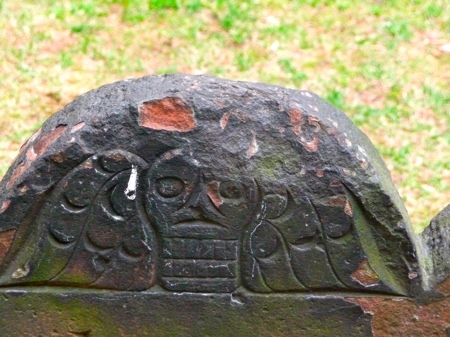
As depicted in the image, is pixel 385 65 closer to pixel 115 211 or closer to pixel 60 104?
pixel 60 104

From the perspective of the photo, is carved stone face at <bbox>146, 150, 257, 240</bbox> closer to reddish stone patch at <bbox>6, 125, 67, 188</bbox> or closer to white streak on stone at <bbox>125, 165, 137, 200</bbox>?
white streak on stone at <bbox>125, 165, 137, 200</bbox>

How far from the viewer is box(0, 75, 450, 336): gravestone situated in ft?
8.54

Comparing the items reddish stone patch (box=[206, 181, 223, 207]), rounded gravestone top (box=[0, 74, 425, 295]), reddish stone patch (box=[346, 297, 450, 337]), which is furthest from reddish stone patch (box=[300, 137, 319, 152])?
reddish stone patch (box=[346, 297, 450, 337])

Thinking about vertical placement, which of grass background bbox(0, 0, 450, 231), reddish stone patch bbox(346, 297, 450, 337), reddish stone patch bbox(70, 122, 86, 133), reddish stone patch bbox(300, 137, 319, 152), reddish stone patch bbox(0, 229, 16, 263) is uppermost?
grass background bbox(0, 0, 450, 231)

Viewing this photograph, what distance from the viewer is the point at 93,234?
8.82 feet

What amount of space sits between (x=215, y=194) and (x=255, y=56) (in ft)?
11.1

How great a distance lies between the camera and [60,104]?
547 centimetres

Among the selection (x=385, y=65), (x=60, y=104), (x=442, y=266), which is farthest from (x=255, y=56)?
(x=442, y=266)

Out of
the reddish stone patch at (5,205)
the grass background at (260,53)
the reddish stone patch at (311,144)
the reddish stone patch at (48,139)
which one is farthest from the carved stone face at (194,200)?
the grass background at (260,53)

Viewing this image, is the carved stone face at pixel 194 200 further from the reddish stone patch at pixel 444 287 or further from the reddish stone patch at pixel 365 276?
the reddish stone patch at pixel 444 287

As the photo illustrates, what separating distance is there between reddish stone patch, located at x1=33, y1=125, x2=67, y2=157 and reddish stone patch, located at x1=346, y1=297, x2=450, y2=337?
1.03 m

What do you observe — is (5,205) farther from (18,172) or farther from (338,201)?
(338,201)

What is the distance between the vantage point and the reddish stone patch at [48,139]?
2659 mm

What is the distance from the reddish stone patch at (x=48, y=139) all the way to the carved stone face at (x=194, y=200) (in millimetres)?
304
